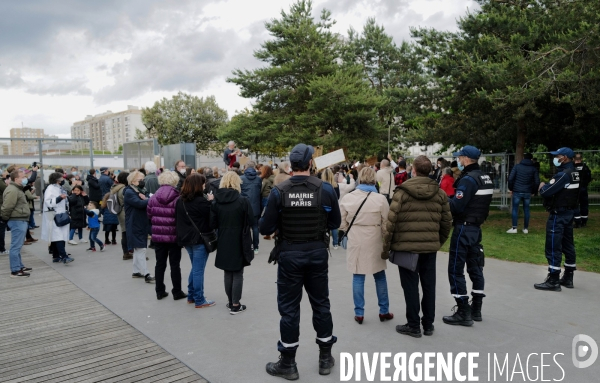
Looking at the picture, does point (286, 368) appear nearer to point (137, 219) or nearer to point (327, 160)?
point (137, 219)

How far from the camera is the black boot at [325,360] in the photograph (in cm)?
386

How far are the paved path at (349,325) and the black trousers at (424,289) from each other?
0.72 feet

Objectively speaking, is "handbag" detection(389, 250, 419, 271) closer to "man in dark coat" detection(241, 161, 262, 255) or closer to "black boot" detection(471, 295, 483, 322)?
"black boot" detection(471, 295, 483, 322)

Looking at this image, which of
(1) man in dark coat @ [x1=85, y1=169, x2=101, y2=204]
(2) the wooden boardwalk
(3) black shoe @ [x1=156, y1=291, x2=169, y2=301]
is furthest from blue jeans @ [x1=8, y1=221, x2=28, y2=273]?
(1) man in dark coat @ [x1=85, y1=169, x2=101, y2=204]

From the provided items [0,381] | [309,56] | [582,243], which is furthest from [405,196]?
[309,56]

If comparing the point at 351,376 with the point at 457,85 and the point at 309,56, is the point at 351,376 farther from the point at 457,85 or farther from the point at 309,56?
the point at 309,56

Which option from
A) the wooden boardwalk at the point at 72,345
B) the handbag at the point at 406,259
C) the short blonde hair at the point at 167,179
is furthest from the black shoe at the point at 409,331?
the short blonde hair at the point at 167,179

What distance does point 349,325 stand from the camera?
195 inches

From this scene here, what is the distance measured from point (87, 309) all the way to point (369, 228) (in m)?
3.98

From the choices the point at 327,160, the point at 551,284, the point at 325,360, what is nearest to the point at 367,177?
the point at 325,360

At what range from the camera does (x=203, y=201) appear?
5.62 metres

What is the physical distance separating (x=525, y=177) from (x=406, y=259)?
8.11 meters

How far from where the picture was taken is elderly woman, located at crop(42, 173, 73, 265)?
26.9ft

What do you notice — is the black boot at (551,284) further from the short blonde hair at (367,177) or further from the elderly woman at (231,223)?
the elderly woman at (231,223)
